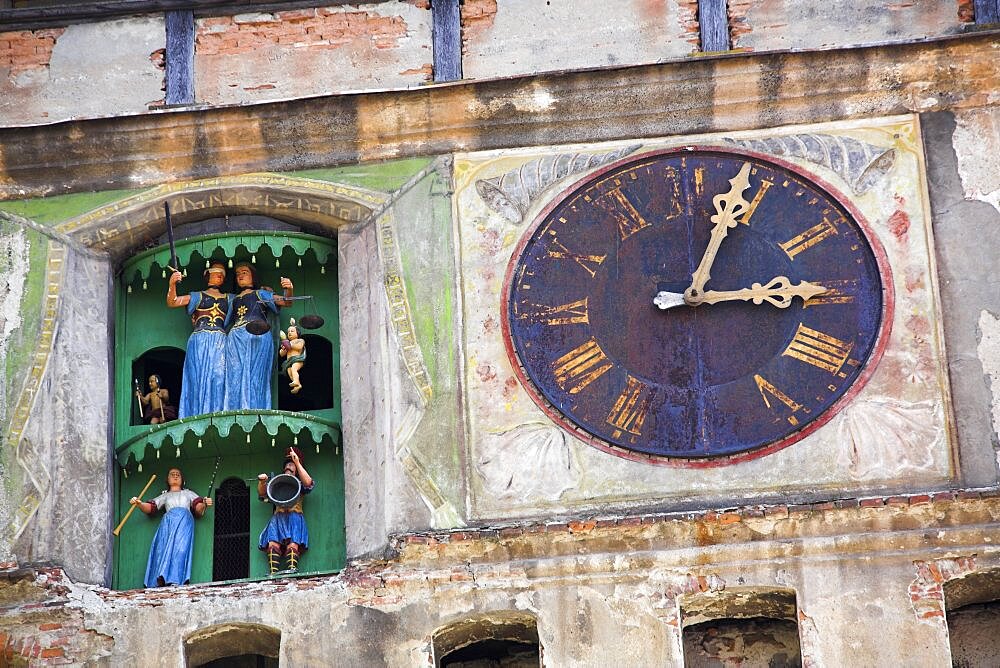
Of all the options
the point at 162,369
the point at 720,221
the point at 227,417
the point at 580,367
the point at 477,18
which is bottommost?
the point at 227,417

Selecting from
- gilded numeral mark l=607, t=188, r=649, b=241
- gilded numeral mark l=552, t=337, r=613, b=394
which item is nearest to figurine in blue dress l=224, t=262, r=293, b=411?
gilded numeral mark l=552, t=337, r=613, b=394

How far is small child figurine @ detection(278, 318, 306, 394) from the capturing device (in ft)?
51.2

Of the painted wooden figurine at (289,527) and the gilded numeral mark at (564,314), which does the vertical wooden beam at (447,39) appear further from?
the painted wooden figurine at (289,527)

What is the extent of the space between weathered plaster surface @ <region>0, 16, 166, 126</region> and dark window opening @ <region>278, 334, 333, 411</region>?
1762mm

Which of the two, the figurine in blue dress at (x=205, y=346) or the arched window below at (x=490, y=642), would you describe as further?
the figurine in blue dress at (x=205, y=346)

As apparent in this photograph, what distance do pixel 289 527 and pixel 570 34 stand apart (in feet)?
11.1

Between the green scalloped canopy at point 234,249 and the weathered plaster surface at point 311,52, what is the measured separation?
85 cm

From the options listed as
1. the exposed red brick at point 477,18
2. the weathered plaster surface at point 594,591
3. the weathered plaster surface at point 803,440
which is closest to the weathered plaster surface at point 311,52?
the exposed red brick at point 477,18

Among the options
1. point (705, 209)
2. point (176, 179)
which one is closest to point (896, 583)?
point (705, 209)

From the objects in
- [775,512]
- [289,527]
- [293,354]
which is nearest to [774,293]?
[775,512]

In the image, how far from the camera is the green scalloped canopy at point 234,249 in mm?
15867

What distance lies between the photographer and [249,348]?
15648 millimetres

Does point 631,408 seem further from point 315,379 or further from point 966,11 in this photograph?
point 966,11

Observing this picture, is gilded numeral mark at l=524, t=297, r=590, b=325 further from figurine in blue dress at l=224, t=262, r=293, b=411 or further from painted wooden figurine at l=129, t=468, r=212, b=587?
painted wooden figurine at l=129, t=468, r=212, b=587
